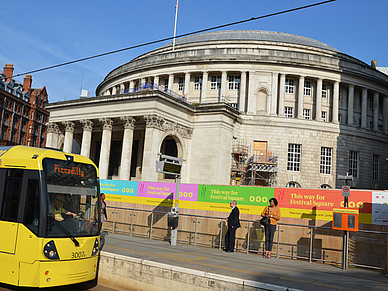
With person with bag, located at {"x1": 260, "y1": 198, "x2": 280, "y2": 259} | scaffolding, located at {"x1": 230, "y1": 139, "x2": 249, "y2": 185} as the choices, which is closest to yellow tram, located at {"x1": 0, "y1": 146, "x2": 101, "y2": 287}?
person with bag, located at {"x1": 260, "y1": 198, "x2": 280, "y2": 259}

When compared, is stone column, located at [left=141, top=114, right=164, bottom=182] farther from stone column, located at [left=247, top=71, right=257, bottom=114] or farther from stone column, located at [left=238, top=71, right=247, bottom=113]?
stone column, located at [left=247, top=71, right=257, bottom=114]

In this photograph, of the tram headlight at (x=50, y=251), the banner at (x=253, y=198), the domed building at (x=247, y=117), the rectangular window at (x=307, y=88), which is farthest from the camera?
the rectangular window at (x=307, y=88)

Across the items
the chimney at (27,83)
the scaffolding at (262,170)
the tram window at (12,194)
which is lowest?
the tram window at (12,194)

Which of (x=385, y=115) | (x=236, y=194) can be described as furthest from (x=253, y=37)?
(x=236, y=194)

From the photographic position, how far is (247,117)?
42031 mm

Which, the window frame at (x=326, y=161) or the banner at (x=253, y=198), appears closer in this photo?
the banner at (x=253, y=198)

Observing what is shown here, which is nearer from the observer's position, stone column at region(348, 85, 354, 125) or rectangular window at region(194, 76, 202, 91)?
stone column at region(348, 85, 354, 125)

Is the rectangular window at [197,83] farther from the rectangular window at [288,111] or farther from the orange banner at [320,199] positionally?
the orange banner at [320,199]

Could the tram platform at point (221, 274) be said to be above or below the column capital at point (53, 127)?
below

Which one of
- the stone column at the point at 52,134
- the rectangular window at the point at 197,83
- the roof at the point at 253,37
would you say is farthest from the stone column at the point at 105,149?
the roof at the point at 253,37

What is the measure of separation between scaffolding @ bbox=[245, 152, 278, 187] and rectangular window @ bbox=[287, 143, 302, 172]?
2.03 meters

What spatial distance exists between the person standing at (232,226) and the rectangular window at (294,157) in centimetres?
2948

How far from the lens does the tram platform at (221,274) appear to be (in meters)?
8.45

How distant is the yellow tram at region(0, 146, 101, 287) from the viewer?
8852 mm
